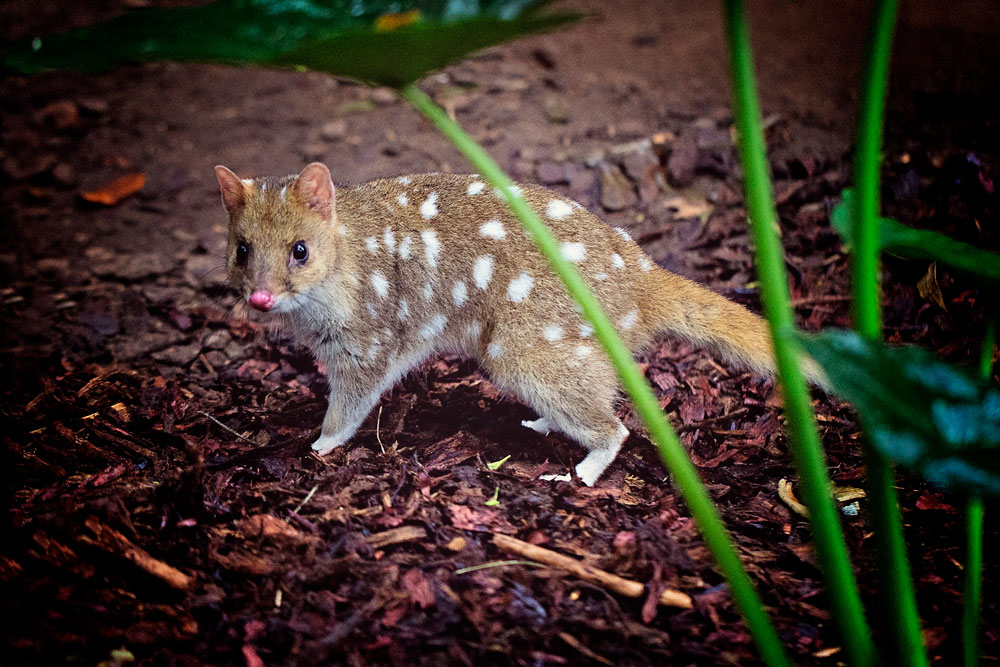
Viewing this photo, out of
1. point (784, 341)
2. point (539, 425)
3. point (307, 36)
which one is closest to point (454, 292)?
point (539, 425)

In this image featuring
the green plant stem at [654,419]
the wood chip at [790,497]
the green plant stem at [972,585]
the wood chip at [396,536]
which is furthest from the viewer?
the wood chip at [790,497]

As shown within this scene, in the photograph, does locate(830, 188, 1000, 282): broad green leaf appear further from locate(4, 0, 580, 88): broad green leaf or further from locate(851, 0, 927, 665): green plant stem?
locate(4, 0, 580, 88): broad green leaf

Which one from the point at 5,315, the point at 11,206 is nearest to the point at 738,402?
the point at 5,315

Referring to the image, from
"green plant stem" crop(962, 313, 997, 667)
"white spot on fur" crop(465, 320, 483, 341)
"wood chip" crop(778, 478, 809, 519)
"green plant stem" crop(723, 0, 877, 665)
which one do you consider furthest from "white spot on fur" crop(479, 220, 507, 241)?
"green plant stem" crop(962, 313, 997, 667)

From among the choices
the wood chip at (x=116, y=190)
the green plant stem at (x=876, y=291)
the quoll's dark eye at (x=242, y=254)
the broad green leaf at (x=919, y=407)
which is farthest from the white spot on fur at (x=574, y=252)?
the wood chip at (x=116, y=190)

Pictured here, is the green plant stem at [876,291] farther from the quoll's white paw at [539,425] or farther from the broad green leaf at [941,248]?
the quoll's white paw at [539,425]

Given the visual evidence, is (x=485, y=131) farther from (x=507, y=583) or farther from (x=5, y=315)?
(x=507, y=583)
